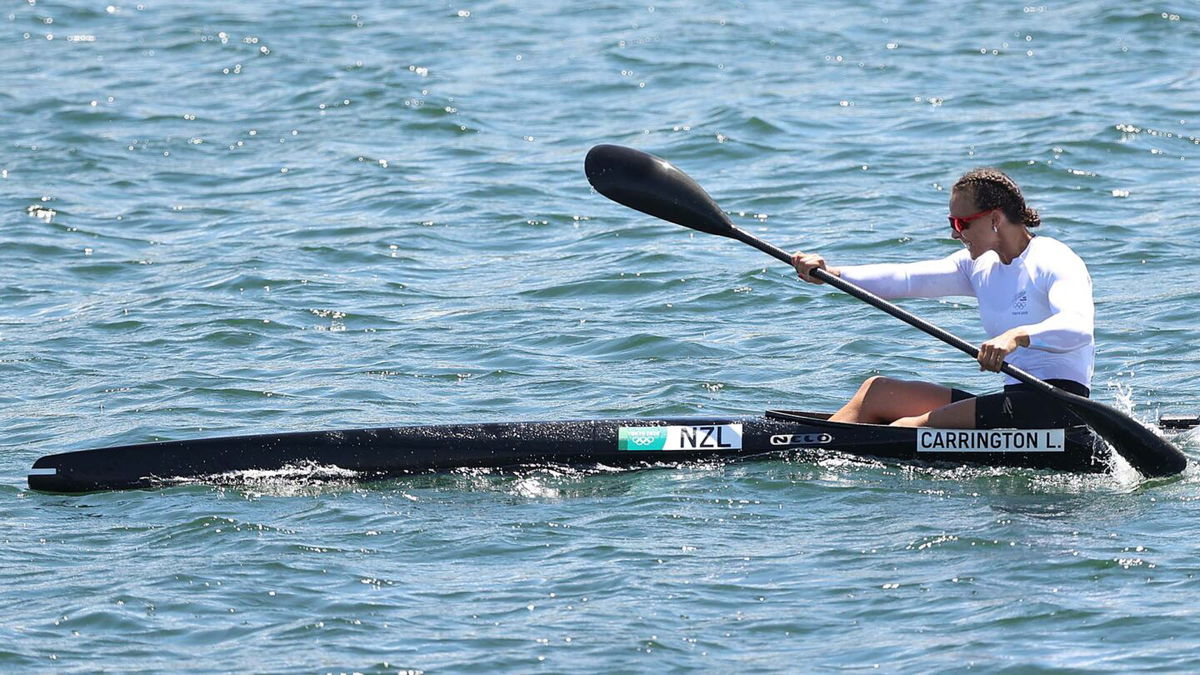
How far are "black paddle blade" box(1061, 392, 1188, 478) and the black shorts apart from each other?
158 mm

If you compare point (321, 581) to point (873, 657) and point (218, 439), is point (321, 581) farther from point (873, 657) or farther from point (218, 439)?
point (873, 657)

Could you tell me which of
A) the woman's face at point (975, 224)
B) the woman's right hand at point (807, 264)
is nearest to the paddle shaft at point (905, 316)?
the woman's right hand at point (807, 264)

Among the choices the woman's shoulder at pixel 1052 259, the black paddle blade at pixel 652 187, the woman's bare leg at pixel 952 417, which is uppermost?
the black paddle blade at pixel 652 187

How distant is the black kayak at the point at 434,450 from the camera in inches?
279

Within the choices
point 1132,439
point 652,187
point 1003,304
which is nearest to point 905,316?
point 1003,304

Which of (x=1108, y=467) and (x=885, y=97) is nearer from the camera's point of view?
(x=1108, y=467)

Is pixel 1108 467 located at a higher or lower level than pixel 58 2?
lower

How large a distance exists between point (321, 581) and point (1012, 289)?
115 inches

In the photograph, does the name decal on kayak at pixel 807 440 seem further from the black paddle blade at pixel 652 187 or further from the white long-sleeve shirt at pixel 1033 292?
the black paddle blade at pixel 652 187

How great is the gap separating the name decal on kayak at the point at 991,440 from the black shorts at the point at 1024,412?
2cm

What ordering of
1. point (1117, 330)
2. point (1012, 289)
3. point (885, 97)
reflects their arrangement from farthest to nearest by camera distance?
point (885, 97), point (1117, 330), point (1012, 289)

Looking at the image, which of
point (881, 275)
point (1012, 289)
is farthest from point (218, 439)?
point (1012, 289)

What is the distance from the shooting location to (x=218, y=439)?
282 inches

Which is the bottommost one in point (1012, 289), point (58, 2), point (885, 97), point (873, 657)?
point (873, 657)
